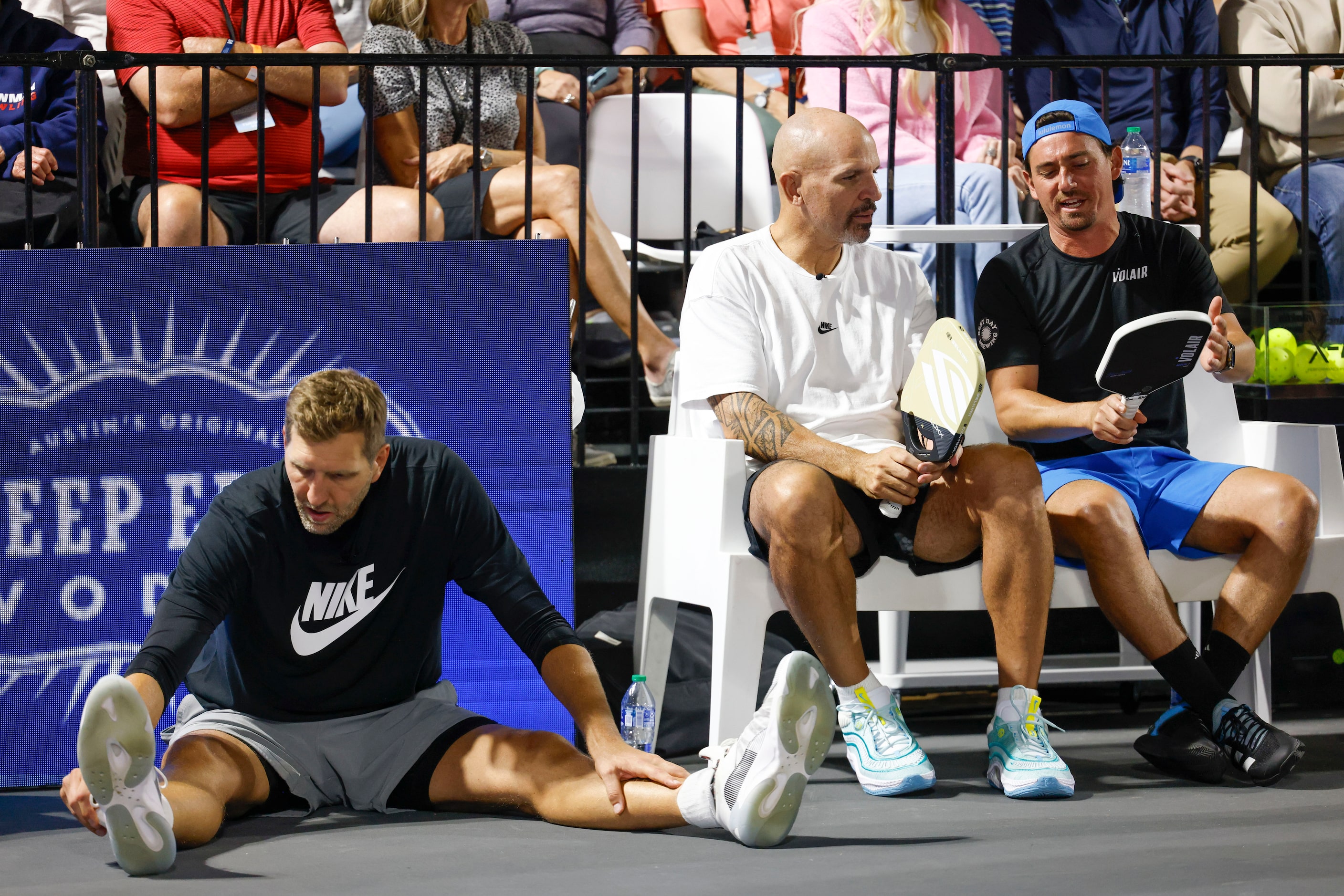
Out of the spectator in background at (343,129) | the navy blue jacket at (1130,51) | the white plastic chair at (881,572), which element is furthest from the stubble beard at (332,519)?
the navy blue jacket at (1130,51)

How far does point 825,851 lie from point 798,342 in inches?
44.2

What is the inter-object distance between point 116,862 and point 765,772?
40.6 inches

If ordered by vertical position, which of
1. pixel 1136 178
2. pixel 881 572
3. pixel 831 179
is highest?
pixel 1136 178

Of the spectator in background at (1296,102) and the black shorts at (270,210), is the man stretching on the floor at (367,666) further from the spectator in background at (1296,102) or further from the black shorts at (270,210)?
the spectator in background at (1296,102)

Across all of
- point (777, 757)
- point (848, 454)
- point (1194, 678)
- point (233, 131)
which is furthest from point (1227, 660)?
point (233, 131)

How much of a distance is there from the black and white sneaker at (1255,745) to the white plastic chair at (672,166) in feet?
7.08

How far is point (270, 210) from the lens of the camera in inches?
150

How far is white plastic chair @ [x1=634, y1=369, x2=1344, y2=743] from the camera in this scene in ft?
8.25

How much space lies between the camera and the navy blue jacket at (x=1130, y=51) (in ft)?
14.2

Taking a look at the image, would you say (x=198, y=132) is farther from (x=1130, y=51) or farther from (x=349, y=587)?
(x=1130, y=51)

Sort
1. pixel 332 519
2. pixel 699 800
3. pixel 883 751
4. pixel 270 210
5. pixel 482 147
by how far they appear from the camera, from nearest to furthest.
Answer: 1. pixel 699 800
2. pixel 332 519
3. pixel 883 751
4. pixel 270 210
5. pixel 482 147

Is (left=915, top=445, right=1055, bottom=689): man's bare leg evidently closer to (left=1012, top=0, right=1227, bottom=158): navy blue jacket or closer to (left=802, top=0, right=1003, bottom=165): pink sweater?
(left=802, top=0, right=1003, bottom=165): pink sweater

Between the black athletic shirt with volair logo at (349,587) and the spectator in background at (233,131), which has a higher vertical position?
the spectator in background at (233,131)

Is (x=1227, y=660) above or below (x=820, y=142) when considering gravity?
below
